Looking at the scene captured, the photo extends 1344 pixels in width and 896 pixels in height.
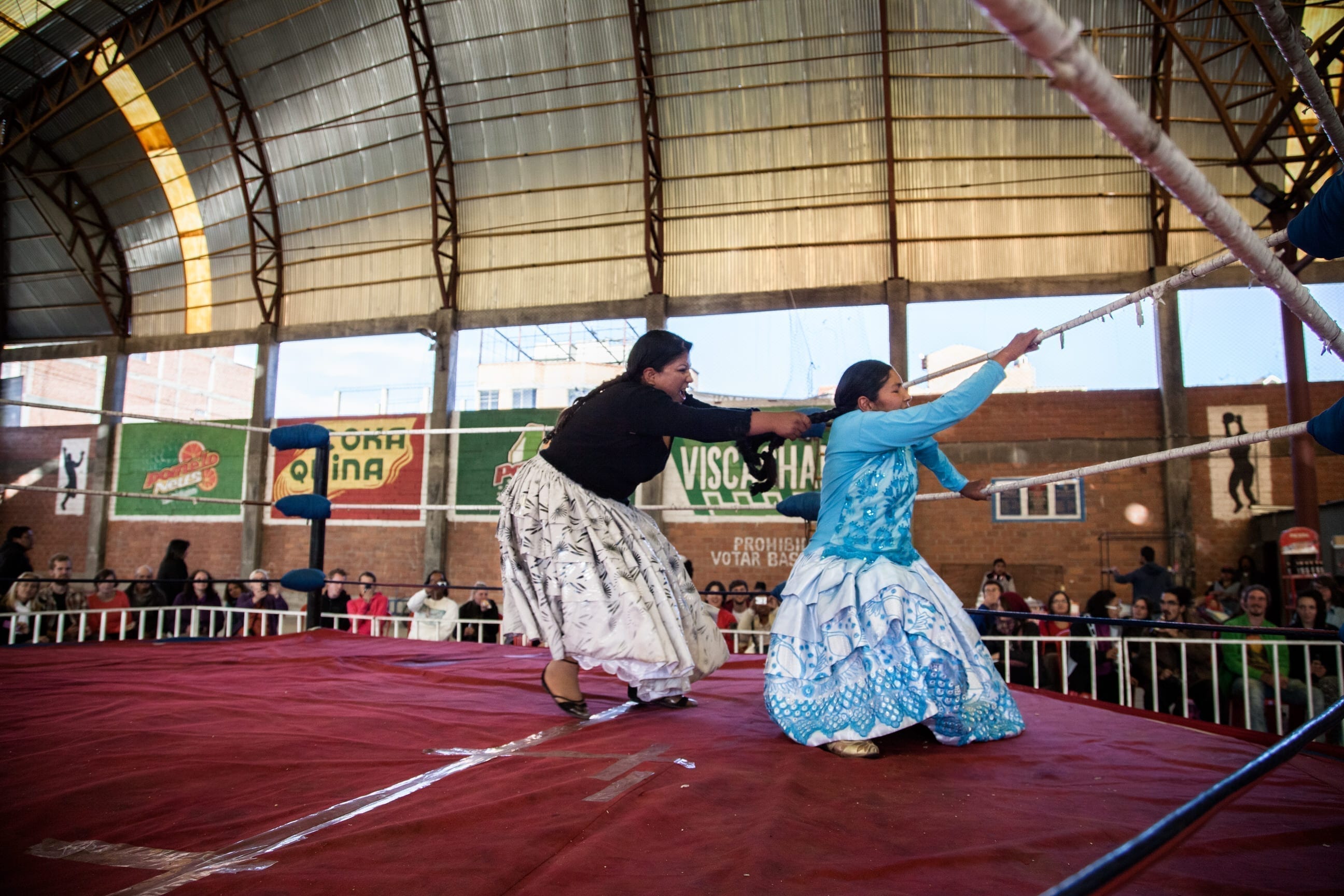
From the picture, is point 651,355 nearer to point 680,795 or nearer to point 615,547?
point 615,547

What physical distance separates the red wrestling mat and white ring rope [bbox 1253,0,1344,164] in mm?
1168

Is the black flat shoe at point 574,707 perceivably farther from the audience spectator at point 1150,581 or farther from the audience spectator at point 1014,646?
the audience spectator at point 1150,581

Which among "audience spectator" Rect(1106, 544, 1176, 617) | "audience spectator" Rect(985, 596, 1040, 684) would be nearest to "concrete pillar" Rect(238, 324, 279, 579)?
"audience spectator" Rect(985, 596, 1040, 684)

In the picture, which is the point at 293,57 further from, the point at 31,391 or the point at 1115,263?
the point at 1115,263

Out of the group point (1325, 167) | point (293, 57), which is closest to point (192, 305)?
point (293, 57)

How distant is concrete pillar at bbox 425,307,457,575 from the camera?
11.2 metres

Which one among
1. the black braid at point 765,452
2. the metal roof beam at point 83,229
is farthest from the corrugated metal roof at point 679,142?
the black braid at point 765,452

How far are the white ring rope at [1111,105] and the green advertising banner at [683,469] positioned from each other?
28.8 feet

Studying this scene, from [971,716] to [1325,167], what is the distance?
933cm

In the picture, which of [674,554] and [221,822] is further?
[674,554]

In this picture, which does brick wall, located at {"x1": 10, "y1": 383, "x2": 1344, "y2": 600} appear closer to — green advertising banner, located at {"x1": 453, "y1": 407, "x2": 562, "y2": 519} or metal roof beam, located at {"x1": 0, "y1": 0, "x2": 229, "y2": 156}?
green advertising banner, located at {"x1": 453, "y1": 407, "x2": 562, "y2": 519}

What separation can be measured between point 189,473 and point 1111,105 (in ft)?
46.4

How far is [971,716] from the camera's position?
2051 millimetres

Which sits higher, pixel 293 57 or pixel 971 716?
pixel 293 57
